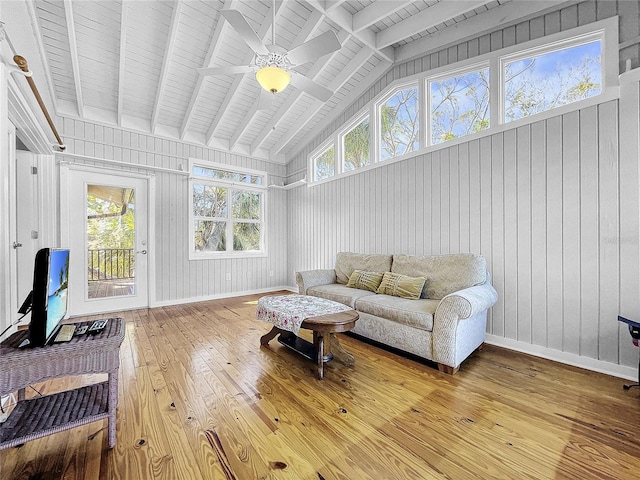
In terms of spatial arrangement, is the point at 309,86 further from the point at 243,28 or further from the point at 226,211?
the point at 226,211

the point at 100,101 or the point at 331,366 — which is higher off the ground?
the point at 100,101

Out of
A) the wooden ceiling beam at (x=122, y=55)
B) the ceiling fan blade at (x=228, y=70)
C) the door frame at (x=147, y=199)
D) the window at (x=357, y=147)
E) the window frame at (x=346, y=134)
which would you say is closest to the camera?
the ceiling fan blade at (x=228, y=70)

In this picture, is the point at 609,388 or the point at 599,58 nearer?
the point at 609,388

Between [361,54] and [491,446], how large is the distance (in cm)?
422

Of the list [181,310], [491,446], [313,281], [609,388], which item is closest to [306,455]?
[491,446]

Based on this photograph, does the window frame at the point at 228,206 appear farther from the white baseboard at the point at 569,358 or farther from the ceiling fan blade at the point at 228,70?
the white baseboard at the point at 569,358

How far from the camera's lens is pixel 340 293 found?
331 centimetres

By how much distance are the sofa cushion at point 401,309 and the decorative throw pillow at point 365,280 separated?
312mm

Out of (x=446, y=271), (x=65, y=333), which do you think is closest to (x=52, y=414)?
(x=65, y=333)

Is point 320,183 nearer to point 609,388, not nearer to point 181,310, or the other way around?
point 181,310

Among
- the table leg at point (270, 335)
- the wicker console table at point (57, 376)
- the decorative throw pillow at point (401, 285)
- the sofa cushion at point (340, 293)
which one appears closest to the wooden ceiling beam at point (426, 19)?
the decorative throw pillow at point (401, 285)

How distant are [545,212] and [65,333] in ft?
11.9

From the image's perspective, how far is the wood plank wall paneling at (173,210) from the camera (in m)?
4.12

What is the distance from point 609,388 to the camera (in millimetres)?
2055
